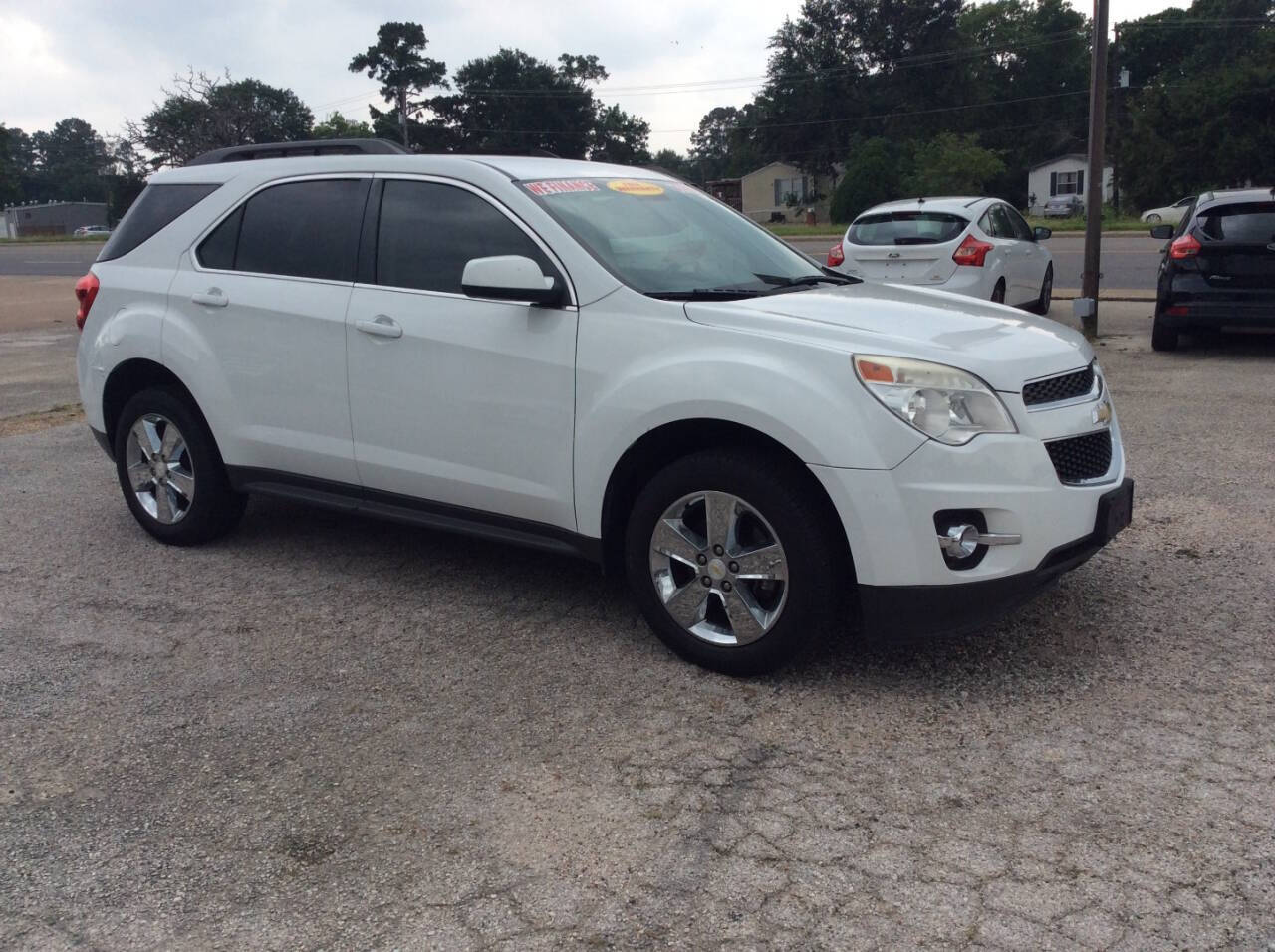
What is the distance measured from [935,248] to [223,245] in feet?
27.3

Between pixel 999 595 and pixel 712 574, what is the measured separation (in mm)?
931

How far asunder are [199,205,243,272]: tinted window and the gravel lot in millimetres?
1404

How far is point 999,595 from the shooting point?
375cm

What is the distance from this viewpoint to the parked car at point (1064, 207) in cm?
6639

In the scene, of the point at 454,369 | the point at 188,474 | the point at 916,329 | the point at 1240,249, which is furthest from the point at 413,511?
Result: the point at 1240,249

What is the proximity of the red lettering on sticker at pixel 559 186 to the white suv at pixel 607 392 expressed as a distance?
1cm

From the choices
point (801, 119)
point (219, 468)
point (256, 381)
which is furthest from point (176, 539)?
point (801, 119)

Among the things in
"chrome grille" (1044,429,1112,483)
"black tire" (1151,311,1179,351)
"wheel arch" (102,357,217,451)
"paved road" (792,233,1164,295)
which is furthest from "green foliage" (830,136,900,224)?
"chrome grille" (1044,429,1112,483)

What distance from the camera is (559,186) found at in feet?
15.4

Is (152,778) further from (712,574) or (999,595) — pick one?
(999,595)

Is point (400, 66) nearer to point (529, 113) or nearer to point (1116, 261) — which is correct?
point (529, 113)

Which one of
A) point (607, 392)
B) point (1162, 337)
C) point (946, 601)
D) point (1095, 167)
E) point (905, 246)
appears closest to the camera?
point (946, 601)

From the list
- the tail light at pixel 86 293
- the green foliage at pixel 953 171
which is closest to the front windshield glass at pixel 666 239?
the tail light at pixel 86 293

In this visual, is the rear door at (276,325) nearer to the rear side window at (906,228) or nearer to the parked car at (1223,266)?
the rear side window at (906,228)
